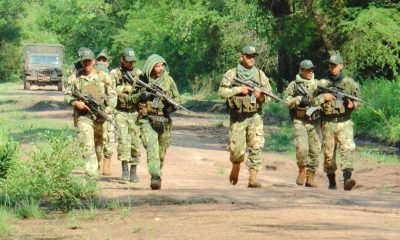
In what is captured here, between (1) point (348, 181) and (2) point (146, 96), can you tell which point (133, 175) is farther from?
(1) point (348, 181)

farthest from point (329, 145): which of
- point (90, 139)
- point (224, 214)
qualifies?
point (224, 214)

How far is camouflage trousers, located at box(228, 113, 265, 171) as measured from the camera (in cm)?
1422

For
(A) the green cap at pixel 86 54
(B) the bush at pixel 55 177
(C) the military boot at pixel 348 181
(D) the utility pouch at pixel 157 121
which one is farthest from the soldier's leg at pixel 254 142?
(B) the bush at pixel 55 177

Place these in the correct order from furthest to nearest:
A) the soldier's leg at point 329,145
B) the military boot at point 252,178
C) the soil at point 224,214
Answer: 1. the soldier's leg at point 329,145
2. the military boot at point 252,178
3. the soil at point 224,214

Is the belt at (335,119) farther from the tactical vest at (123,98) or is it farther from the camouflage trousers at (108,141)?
the camouflage trousers at (108,141)

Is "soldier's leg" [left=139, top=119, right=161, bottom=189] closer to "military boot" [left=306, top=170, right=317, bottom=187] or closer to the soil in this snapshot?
the soil

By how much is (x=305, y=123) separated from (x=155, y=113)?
270 centimetres

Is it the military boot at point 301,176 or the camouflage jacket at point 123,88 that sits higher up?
the camouflage jacket at point 123,88

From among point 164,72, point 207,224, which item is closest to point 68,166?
point 164,72

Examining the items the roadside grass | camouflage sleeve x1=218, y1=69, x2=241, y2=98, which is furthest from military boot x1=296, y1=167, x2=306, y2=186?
the roadside grass

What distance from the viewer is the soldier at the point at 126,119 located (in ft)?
49.8

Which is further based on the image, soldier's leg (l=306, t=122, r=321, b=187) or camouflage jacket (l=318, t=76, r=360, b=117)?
soldier's leg (l=306, t=122, r=321, b=187)

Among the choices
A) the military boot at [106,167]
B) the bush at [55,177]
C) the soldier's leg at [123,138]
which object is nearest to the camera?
the bush at [55,177]

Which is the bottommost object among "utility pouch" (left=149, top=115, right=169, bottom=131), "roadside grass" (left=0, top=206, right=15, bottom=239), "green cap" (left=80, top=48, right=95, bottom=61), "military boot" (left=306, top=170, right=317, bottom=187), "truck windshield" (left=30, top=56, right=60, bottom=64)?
"roadside grass" (left=0, top=206, right=15, bottom=239)
